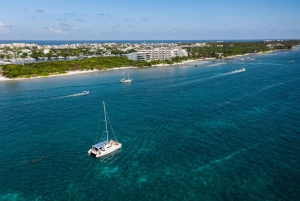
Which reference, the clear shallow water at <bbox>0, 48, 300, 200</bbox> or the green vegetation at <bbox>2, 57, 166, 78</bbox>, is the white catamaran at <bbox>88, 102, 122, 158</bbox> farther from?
the green vegetation at <bbox>2, 57, 166, 78</bbox>

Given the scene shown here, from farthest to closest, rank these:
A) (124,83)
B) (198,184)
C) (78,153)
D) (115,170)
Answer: (124,83) < (78,153) < (115,170) < (198,184)

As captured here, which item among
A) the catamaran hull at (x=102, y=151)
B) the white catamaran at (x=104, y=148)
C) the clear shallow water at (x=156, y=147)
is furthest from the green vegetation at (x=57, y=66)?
the catamaran hull at (x=102, y=151)

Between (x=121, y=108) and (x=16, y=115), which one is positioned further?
(x=121, y=108)

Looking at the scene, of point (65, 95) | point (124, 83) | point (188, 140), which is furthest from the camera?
point (124, 83)

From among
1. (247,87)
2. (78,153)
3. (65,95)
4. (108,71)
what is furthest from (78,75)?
(78,153)

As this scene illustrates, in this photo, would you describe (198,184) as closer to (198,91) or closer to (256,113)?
(256,113)

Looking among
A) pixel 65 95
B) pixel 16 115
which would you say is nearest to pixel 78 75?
pixel 65 95

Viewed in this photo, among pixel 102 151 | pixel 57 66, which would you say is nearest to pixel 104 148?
pixel 102 151
